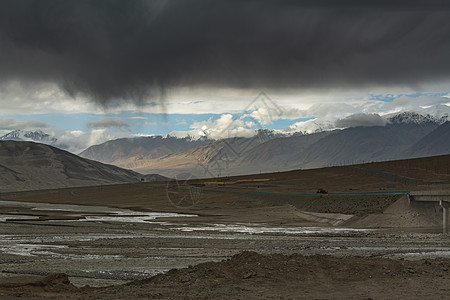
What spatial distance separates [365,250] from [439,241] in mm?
10346

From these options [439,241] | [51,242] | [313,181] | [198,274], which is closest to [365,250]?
[439,241]

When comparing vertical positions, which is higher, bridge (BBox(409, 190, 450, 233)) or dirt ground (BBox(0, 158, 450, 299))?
bridge (BBox(409, 190, 450, 233))

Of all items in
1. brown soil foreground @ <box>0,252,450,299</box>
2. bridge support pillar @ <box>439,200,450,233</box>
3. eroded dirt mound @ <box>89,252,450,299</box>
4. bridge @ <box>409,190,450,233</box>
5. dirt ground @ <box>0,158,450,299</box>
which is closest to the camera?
brown soil foreground @ <box>0,252,450,299</box>

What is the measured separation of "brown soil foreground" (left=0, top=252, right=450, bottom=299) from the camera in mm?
20547

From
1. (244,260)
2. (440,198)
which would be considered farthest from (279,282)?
(440,198)

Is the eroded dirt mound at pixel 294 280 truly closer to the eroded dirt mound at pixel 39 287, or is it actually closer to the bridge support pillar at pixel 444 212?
the eroded dirt mound at pixel 39 287

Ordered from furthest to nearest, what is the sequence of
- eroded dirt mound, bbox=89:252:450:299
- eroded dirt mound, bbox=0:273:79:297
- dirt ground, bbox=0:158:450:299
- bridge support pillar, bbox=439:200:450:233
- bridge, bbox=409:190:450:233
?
bridge, bbox=409:190:450:233
bridge support pillar, bbox=439:200:450:233
dirt ground, bbox=0:158:450:299
eroded dirt mound, bbox=0:273:79:297
eroded dirt mound, bbox=89:252:450:299

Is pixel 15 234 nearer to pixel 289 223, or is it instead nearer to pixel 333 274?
pixel 289 223

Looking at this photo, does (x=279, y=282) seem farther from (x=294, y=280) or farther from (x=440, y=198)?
(x=440, y=198)

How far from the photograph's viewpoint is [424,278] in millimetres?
23453

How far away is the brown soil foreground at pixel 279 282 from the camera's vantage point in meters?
20.5

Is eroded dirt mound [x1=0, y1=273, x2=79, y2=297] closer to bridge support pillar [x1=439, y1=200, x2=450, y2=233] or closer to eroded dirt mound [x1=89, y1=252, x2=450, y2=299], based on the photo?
eroded dirt mound [x1=89, y1=252, x2=450, y2=299]

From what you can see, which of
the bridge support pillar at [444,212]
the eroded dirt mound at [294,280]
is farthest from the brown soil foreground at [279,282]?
the bridge support pillar at [444,212]

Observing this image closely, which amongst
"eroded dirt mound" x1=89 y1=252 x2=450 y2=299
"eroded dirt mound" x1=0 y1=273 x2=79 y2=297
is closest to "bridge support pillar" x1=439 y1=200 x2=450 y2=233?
"eroded dirt mound" x1=89 y1=252 x2=450 y2=299
